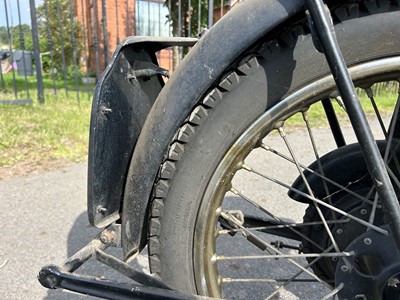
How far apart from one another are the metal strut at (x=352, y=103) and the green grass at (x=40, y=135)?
312 centimetres

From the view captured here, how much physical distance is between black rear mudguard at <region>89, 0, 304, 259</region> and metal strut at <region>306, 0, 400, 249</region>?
0.08m

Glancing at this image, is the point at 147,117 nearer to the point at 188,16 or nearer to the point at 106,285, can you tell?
the point at 106,285

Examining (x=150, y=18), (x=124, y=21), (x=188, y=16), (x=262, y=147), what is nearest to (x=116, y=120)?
(x=262, y=147)

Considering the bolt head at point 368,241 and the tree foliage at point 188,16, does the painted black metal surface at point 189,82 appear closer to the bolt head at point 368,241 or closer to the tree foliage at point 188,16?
the bolt head at point 368,241

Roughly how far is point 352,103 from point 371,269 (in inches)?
19.6

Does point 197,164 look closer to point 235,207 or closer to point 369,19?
point 369,19

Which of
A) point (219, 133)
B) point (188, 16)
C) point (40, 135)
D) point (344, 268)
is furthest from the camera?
point (188, 16)

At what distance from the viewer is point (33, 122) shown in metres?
4.42

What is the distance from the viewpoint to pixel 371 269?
3.59 ft

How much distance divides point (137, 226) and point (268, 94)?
531 millimetres

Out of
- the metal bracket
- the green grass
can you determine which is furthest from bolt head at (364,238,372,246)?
the green grass

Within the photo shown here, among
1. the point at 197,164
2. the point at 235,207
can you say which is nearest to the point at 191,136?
the point at 197,164

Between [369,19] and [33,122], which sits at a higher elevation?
[369,19]

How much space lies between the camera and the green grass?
3621 mm
